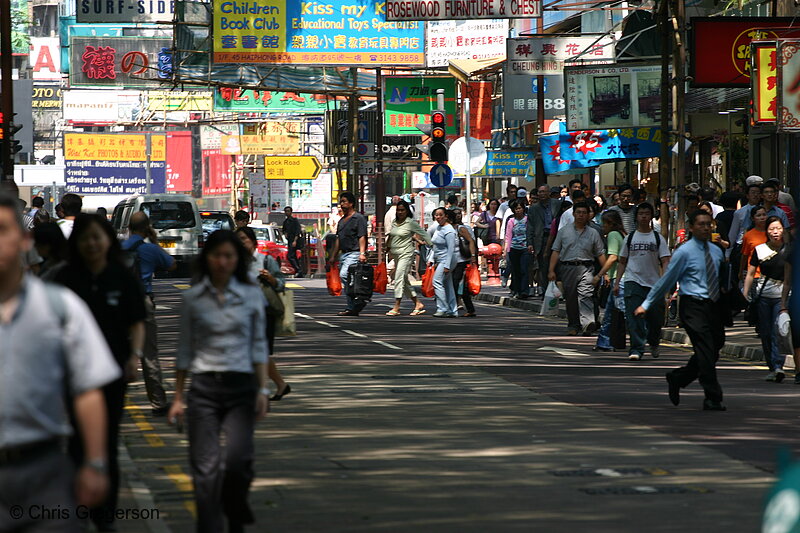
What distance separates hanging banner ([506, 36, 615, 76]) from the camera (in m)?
32.1

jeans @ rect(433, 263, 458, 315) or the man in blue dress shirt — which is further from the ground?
the man in blue dress shirt

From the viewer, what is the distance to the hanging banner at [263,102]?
58844 mm

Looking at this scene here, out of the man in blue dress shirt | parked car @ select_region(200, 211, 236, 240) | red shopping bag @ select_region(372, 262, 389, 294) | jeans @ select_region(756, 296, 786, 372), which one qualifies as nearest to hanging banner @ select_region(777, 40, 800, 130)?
jeans @ select_region(756, 296, 786, 372)

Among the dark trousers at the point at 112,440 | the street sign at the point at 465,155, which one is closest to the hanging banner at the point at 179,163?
the street sign at the point at 465,155

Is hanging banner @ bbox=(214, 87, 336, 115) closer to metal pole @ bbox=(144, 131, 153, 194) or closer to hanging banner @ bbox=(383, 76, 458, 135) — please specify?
hanging banner @ bbox=(383, 76, 458, 135)

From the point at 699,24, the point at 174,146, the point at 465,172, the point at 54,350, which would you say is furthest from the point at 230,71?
the point at 174,146

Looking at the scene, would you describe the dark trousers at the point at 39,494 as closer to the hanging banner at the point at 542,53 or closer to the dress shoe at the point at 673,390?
the dress shoe at the point at 673,390

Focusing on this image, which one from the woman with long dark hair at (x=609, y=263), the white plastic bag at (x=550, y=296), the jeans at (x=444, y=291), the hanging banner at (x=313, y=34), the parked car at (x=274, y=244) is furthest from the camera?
the parked car at (x=274, y=244)

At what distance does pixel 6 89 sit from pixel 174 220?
11.2 m

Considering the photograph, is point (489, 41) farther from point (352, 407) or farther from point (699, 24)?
point (352, 407)

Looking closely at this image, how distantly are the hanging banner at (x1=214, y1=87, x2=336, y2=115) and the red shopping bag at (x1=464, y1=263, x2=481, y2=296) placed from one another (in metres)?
31.5

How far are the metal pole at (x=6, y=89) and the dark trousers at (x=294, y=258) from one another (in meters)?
16.1

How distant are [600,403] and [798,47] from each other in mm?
8422

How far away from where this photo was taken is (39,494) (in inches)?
190
